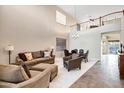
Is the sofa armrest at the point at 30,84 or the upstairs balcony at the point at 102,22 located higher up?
the upstairs balcony at the point at 102,22

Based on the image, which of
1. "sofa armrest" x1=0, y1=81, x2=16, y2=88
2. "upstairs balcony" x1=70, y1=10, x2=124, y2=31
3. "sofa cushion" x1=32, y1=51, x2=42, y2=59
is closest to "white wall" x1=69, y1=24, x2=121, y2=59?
"upstairs balcony" x1=70, y1=10, x2=124, y2=31

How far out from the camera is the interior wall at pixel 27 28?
5.92m

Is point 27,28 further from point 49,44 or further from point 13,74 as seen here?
point 13,74

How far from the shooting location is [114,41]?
17.2m

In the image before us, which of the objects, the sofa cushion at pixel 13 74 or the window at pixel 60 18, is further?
the window at pixel 60 18

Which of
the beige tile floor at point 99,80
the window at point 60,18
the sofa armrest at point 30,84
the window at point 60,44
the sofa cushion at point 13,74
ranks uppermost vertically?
the window at point 60,18

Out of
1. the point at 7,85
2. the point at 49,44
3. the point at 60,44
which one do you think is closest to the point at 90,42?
the point at 60,44

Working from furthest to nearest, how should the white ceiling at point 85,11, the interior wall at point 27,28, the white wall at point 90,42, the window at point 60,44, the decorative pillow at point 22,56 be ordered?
the window at point 60,44
the white ceiling at point 85,11
the white wall at point 90,42
the decorative pillow at point 22,56
the interior wall at point 27,28

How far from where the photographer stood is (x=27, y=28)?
24.4 ft

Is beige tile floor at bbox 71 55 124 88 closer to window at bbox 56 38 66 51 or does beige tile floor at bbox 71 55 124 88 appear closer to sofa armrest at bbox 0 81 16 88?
sofa armrest at bbox 0 81 16 88

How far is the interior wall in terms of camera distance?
19.4ft

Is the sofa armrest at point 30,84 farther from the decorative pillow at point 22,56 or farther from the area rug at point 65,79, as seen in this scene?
the decorative pillow at point 22,56

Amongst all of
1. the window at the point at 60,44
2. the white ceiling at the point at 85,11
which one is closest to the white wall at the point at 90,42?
the window at the point at 60,44

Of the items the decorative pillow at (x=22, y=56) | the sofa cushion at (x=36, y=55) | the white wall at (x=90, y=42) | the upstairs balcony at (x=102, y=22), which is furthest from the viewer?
the white wall at (x=90, y=42)
